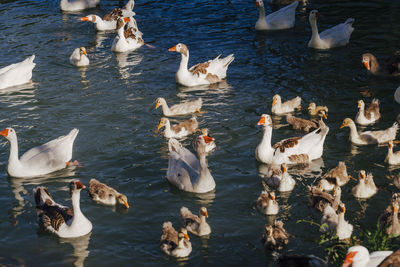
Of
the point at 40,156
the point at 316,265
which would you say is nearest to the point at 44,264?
the point at 40,156

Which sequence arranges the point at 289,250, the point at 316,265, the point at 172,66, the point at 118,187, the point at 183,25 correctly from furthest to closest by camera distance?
1. the point at 183,25
2. the point at 172,66
3. the point at 118,187
4. the point at 289,250
5. the point at 316,265

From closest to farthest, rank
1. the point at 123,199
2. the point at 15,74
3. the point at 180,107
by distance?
1. the point at 123,199
2. the point at 180,107
3. the point at 15,74

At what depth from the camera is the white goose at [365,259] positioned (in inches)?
279

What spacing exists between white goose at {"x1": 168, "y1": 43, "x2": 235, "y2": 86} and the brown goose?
139 inches

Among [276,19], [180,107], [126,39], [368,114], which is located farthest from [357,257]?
[276,19]

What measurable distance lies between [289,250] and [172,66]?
9.22 m

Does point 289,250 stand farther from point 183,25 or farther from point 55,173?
point 183,25

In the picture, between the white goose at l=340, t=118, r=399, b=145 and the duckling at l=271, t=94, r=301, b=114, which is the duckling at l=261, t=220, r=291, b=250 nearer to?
the white goose at l=340, t=118, r=399, b=145

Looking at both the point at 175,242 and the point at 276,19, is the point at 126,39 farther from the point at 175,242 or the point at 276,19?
the point at 175,242

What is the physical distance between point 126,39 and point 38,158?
7661 millimetres

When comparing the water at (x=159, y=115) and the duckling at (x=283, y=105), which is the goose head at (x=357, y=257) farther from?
the duckling at (x=283, y=105)

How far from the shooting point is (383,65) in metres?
15.8

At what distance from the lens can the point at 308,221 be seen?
30.7 feet

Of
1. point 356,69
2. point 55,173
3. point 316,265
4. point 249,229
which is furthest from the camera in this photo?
point 356,69
